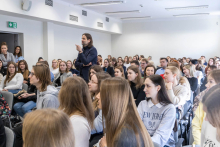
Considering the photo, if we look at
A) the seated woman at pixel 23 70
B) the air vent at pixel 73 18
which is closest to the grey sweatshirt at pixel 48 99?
the seated woman at pixel 23 70

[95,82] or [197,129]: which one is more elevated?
[95,82]

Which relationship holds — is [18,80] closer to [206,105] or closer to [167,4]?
[206,105]

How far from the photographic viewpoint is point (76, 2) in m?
8.96

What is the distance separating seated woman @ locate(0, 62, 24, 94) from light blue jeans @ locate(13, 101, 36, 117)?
57cm

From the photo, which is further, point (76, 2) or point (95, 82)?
point (76, 2)

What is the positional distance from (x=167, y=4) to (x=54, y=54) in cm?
536

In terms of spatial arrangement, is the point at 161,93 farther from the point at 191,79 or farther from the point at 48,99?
the point at 191,79

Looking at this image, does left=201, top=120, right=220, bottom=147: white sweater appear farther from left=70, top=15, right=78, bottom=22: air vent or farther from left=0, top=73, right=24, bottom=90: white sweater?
left=70, top=15, right=78, bottom=22: air vent

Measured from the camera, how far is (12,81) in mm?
4781

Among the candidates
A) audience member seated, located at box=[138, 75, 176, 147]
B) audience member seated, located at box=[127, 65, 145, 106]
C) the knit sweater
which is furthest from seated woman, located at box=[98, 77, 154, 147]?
audience member seated, located at box=[127, 65, 145, 106]

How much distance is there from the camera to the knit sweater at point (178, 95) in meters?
3.11

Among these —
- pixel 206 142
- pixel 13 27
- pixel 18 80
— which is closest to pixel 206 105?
pixel 206 142

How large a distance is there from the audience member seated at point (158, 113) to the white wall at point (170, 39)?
11.9 metres

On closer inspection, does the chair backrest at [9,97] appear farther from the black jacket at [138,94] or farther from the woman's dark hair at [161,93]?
the woman's dark hair at [161,93]
